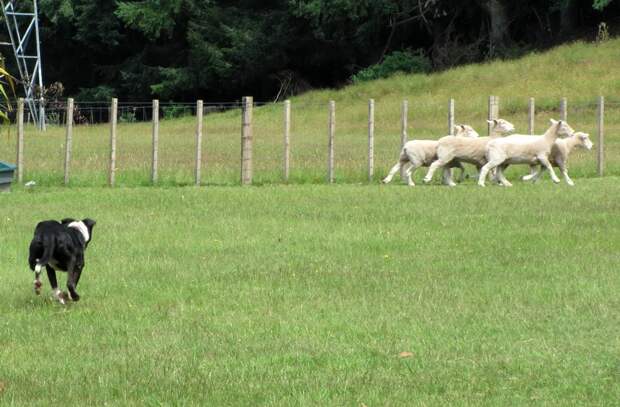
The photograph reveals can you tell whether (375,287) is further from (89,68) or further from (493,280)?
(89,68)

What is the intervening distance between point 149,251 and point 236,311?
14.4ft

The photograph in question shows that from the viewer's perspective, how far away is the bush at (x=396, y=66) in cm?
5738

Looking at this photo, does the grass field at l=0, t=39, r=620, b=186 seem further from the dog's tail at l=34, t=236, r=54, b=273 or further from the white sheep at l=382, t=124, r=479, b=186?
the dog's tail at l=34, t=236, r=54, b=273

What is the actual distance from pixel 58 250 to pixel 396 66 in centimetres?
4868

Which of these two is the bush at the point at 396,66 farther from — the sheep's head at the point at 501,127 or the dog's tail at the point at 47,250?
the dog's tail at the point at 47,250

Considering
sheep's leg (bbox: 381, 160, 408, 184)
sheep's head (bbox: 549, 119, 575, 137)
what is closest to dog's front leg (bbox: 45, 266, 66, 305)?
sheep's leg (bbox: 381, 160, 408, 184)

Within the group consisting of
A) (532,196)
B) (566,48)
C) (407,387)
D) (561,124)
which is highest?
(566,48)

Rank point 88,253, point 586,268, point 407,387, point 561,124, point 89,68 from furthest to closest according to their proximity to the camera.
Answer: point 89,68 → point 561,124 → point 88,253 → point 586,268 → point 407,387

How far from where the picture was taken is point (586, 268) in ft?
42.1

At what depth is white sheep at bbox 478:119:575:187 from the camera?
76.8 feet

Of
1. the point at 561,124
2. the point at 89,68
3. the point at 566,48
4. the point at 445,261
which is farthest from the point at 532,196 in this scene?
the point at 89,68

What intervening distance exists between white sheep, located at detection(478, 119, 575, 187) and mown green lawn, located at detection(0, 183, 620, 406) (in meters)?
4.37

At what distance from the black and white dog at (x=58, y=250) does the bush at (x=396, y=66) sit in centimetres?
4623

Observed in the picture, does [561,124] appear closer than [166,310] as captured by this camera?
No
